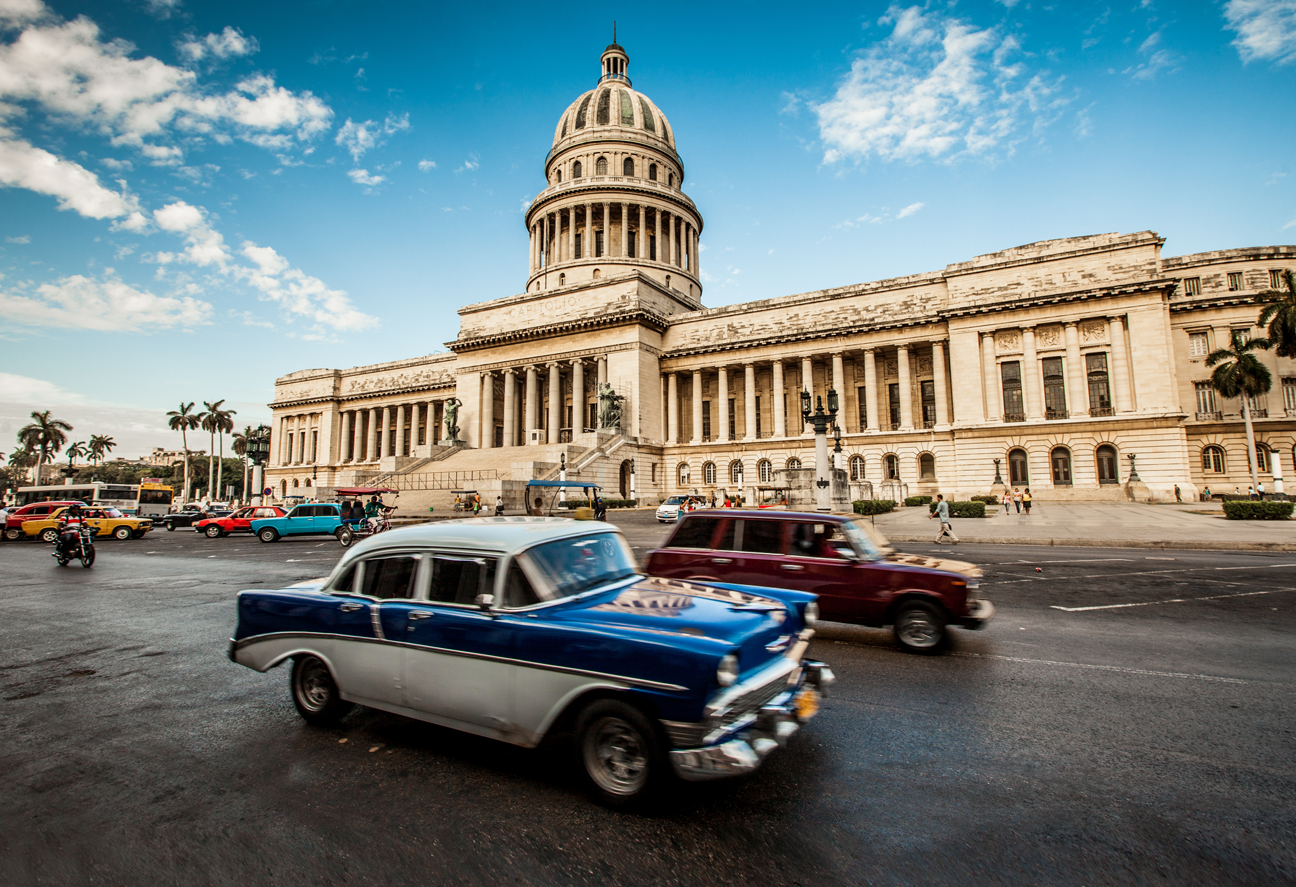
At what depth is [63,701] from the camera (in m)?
5.52

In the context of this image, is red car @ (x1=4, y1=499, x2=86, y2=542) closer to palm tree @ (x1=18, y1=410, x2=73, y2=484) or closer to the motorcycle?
the motorcycle

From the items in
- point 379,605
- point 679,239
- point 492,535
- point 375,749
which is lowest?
point 375,749

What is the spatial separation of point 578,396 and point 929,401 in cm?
2622

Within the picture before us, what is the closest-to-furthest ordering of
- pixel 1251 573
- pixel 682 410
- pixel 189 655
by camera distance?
pixel 189 655, pixel 1251 573, pixel 682 410

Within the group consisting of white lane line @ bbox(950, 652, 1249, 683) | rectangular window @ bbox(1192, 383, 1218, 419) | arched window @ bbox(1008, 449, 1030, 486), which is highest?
rectangular window @ bbox(1192, 383, 1218, 419)

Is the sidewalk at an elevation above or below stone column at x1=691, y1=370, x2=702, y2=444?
below

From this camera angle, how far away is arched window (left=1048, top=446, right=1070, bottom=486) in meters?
36.8

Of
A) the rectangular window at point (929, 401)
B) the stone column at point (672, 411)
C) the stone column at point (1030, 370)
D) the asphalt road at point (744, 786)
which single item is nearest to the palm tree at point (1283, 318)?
the stone column at point (1030, 370)

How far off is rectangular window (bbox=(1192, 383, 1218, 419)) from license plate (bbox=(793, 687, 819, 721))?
5242 cm

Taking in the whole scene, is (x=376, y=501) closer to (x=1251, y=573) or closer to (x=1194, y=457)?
(x=1251, y=573)

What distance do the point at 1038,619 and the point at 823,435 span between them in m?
16.4

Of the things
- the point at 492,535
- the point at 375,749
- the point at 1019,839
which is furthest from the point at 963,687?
the point at 375,749

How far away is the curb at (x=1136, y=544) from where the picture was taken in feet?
51.4

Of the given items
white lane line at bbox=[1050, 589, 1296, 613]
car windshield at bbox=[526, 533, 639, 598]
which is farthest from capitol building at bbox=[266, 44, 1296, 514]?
car windshield at bbox=[526, 533, 639, 598]
